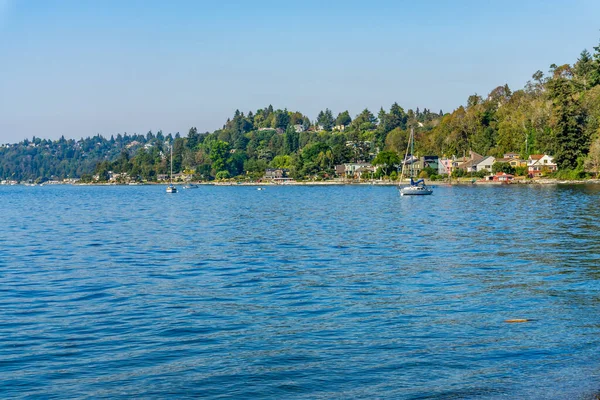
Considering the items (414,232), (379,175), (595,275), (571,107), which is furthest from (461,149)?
(595,275)

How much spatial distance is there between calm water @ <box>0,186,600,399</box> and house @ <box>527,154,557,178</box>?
114145 millimetres

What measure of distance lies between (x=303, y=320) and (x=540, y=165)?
13769 cm

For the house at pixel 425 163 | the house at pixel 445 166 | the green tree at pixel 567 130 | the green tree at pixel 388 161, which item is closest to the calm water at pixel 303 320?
the green tree at pixel 567 130

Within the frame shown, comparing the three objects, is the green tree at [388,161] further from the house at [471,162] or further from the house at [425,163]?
the house at [471,162]

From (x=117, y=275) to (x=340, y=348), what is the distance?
501 inches

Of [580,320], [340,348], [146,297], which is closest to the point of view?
[340,348]

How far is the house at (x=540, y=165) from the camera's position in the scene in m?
141

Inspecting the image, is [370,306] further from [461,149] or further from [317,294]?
[461,149]

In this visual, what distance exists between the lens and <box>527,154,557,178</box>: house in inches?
5556

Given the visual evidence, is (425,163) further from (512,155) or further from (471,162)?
(512,155)

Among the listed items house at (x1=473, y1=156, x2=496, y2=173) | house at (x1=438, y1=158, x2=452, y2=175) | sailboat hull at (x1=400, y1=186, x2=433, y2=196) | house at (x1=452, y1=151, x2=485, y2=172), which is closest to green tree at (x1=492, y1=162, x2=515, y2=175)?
house at (x1=473, y1=156, x2=496, y2=173)

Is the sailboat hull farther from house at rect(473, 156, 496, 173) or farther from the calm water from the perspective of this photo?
the calm water

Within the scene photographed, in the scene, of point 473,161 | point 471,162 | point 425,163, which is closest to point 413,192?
point 473,161

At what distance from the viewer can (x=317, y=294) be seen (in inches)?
805
